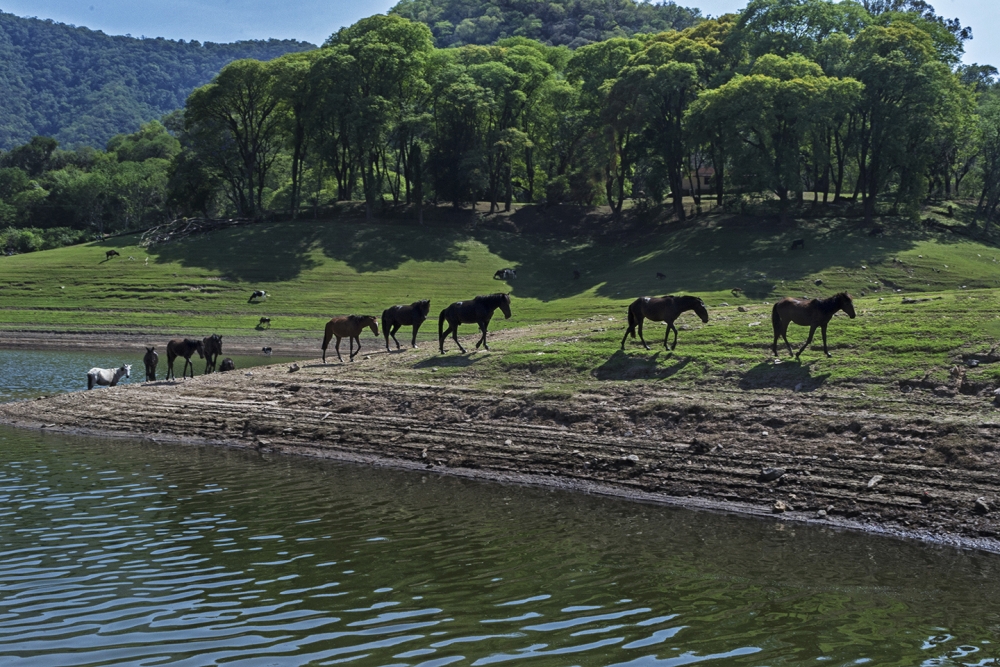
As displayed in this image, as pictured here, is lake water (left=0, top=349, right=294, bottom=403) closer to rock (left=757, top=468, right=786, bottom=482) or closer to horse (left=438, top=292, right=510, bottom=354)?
horse (left=438, top=292, right=510, bottom=354)

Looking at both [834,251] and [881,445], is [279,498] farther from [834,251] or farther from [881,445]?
[834,251]

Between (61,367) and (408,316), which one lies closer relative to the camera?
(408,316)

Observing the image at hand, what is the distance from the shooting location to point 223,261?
240 ft

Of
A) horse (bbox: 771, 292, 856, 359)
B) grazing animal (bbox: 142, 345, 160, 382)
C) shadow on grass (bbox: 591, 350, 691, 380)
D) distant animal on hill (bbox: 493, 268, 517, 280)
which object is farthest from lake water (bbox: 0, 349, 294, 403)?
distant animal on hill (bbox: 493, 268, 517, 280)

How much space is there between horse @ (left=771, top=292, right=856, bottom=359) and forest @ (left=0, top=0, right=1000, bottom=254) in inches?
1746

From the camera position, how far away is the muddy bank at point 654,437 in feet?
52.2

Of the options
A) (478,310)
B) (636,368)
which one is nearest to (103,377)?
(478,310)

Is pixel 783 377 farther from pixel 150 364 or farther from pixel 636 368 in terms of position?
pixel 150 364

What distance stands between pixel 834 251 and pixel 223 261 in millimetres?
48181

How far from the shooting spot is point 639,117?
243ft

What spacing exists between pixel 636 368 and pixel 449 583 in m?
12.5

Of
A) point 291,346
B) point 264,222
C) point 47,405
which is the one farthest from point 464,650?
point 264,222

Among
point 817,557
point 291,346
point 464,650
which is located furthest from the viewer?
point 291,346

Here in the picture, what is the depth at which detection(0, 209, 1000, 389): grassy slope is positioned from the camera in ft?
89.5
